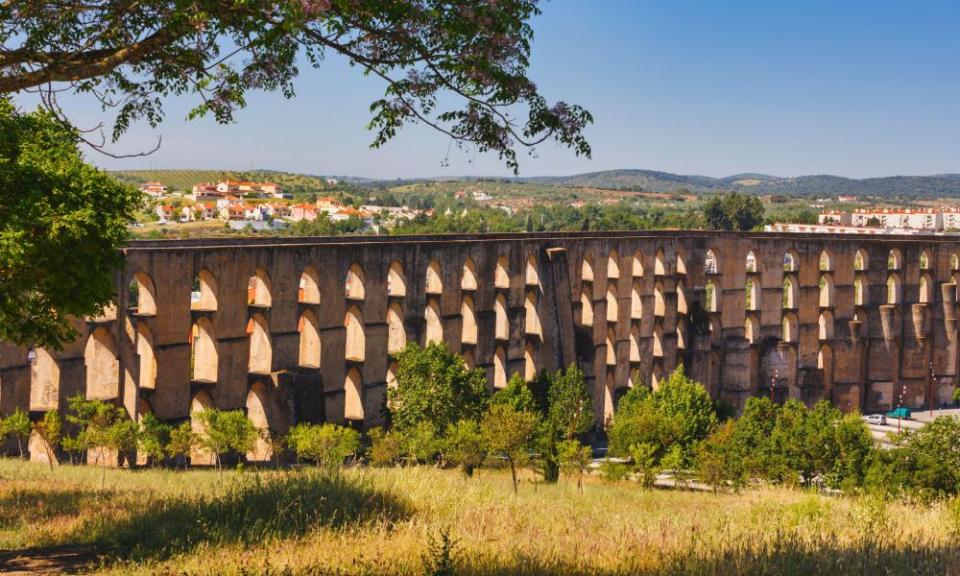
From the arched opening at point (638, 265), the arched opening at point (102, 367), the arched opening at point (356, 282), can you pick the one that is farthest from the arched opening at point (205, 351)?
the arched opening at point (638, 265)

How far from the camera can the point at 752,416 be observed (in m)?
39.2

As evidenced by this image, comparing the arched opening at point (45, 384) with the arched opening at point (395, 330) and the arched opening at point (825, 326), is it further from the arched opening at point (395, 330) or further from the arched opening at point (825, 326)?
the arched opening at point (825, 326)

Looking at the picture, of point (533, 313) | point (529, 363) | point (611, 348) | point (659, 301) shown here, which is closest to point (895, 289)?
point (659, 301)

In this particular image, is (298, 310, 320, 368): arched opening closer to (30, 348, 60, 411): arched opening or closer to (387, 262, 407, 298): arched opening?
(387, 262, 407, 298): arched opening

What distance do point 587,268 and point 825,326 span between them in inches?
690

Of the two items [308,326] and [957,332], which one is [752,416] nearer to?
[308,326]

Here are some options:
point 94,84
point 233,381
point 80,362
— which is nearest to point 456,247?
point 233,381

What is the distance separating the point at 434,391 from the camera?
107ft

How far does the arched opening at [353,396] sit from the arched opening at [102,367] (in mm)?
9070

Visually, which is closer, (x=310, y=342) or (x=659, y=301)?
(x=310, y=342)

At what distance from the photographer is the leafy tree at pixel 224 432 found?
2792 cm

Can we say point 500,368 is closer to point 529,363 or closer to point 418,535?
point 529,363

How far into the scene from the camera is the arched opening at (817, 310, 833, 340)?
57969 millimetres

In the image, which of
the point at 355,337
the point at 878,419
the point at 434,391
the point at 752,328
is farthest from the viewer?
the point at 878,419
